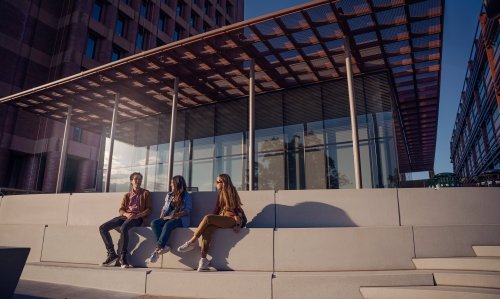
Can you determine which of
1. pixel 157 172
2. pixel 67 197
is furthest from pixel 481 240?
pixel 157 172

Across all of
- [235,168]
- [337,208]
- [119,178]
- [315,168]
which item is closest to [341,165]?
[315,168]

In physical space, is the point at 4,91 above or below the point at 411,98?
above

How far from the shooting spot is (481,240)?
4.70 m

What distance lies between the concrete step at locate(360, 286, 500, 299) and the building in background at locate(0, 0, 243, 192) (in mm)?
17704

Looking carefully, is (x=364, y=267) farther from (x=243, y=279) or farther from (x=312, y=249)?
(x=243, y=279)

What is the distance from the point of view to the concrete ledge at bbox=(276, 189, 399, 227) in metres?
5.42

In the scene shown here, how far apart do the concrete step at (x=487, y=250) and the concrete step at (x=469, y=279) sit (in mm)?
624

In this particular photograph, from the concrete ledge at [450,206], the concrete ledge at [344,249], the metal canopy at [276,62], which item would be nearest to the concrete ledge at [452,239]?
the concrete ledge at [344,249]

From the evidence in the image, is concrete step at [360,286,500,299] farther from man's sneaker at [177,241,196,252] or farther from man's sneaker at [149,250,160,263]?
man's sneaker at [149,250,160,263]

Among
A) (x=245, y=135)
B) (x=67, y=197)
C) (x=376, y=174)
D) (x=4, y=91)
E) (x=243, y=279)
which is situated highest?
(x=4, y=91)

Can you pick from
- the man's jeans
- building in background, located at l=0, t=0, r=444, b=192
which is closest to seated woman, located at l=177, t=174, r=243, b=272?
the man's jeans

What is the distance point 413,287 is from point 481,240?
171cm

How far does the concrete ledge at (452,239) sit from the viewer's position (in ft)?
15.3

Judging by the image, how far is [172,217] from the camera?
5434 millimetres
